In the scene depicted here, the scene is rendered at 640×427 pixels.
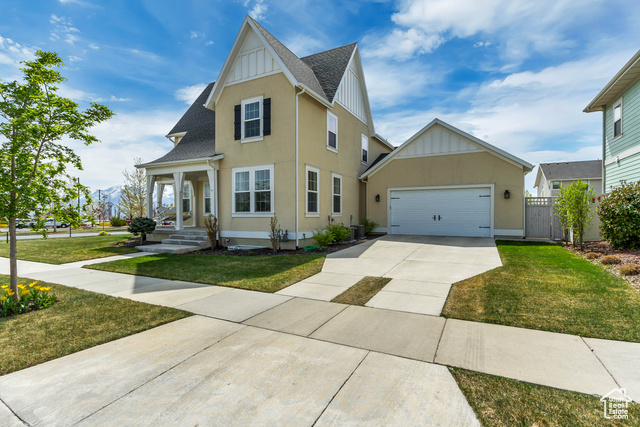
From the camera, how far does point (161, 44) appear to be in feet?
36.8

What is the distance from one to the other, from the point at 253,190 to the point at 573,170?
114 feet

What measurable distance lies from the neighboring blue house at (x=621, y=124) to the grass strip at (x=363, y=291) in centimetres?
1108

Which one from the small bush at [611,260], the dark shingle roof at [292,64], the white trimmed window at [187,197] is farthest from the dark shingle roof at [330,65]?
the small bush at [611,260]

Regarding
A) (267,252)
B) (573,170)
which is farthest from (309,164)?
(573,170)

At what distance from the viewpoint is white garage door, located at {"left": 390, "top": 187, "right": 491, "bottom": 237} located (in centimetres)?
1282

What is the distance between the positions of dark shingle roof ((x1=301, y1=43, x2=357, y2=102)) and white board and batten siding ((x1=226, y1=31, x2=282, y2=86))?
9.22 feet

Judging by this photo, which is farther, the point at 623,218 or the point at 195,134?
the point at 195,134

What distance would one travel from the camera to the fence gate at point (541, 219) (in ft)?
40.0

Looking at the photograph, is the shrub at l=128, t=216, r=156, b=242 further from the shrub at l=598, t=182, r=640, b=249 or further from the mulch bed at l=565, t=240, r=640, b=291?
the shrub at l=598, t=182, r=640, b=249

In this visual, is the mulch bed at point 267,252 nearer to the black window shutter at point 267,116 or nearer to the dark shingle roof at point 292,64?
the black window shutter at point 267,116

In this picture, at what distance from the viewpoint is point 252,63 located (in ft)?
36.8

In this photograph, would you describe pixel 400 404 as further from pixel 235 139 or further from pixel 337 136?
pixel 337 136

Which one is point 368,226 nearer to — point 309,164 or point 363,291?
point 309,164

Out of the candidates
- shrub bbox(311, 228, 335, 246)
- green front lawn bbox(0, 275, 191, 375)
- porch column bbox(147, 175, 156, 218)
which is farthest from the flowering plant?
porch column bbox(147, 175, 156, 218)
